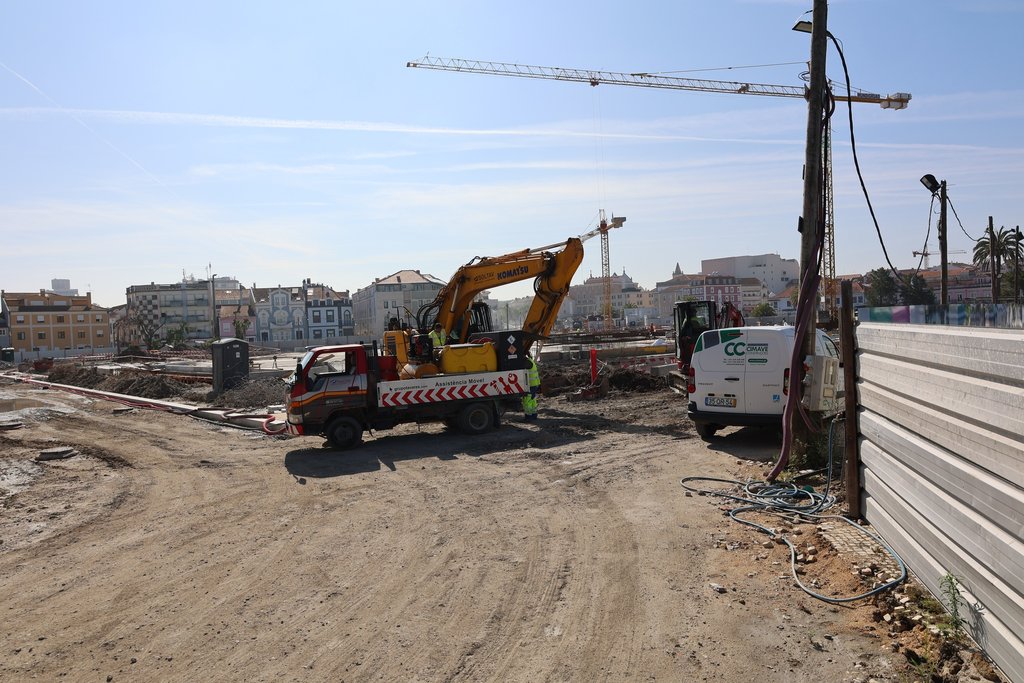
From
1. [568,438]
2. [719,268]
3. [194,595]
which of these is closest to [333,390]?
[568,438]

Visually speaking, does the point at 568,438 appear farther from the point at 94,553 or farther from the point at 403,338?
the point at 94,553

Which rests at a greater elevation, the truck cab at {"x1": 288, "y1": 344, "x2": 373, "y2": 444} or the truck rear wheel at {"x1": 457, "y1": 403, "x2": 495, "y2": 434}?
Answer: the truck cab at {"x1": 288, "y1": 344, "x2": 373, "y2": 444}

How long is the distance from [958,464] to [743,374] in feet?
24.2

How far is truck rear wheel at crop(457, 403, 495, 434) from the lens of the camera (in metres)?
15.5

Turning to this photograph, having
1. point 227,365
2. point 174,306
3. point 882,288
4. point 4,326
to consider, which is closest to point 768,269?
point 882,288

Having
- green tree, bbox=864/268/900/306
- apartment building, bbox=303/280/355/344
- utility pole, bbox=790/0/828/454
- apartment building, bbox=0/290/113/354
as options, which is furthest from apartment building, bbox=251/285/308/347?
utility pole, bbox=790/0/828/454

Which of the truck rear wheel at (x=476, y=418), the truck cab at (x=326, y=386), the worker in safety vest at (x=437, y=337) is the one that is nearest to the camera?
the truck cab at (x=326, y=386)

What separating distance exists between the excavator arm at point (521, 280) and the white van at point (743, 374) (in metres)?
6.33

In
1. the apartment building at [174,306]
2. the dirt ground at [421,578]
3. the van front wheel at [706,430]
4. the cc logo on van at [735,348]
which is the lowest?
the dirt ground at [421,578]

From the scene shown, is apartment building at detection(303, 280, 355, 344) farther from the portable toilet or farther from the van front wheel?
the van front wheel

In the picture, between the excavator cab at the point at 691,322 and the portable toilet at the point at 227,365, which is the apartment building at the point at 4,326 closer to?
the portable toilet at the point at 227,365

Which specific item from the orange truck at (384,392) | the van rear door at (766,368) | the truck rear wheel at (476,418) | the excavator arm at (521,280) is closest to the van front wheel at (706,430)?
the van rear door at (766,368)

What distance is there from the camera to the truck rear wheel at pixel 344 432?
14.4 m

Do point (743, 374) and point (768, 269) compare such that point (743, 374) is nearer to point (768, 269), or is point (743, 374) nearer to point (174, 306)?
point (174, 306)
